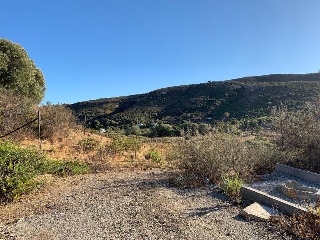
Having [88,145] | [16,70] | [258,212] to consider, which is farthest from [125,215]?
[16,70]

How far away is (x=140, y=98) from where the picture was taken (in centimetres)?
4831

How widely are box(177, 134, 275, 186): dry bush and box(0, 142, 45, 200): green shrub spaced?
3163 mm

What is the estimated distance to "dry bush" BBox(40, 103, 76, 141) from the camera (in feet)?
40.9

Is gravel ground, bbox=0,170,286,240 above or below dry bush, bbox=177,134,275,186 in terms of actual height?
below

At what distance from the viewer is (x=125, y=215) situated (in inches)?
197

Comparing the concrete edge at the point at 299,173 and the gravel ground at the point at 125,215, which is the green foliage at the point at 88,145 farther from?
the concrete edge at the point at 299,173

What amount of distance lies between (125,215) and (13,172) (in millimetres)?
2277

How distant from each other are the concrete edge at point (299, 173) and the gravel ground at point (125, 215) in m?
2.81

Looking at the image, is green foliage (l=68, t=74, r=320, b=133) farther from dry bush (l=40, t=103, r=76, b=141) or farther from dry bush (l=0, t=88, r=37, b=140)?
dry bush (l=0, t=88, r=37, b=140)

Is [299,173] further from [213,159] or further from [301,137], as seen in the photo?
[213,159]

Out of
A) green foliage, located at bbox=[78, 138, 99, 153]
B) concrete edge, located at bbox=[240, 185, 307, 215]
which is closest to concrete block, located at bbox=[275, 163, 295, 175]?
concrete edge, located at bbox=[240, 185, 307, 215]

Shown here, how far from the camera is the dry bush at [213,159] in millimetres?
6977

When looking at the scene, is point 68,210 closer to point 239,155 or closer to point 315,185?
point 239,155

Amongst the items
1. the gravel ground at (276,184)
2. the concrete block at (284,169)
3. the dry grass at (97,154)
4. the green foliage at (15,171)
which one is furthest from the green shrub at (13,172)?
the concrete block at (284,169)
